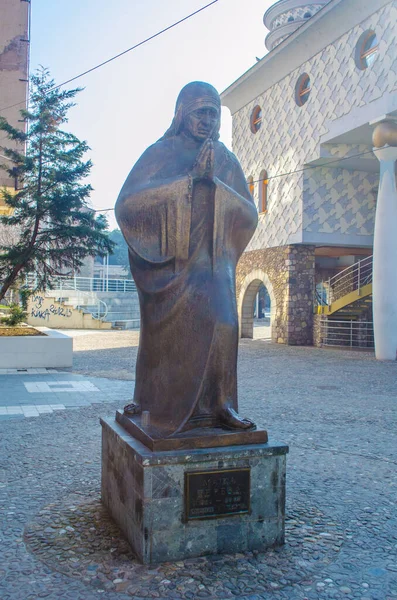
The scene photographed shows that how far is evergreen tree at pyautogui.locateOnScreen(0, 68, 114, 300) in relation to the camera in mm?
13500

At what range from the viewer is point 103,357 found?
14766mm

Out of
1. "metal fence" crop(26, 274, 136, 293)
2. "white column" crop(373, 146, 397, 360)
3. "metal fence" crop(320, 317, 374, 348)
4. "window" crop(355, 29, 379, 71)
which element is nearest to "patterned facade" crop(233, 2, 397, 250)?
"window" crop(355, 29, 379, 71)

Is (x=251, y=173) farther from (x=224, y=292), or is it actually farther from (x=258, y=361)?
(x=224, y=292)

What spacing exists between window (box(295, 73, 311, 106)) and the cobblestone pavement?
13.3 m

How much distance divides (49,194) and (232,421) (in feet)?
38.6

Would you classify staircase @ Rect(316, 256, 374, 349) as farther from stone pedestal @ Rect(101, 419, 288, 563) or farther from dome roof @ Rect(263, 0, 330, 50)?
stone pedestal @ Rect(101, 419, 288, 563)

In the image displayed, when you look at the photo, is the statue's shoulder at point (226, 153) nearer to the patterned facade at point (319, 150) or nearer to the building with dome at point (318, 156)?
the building with dome at point (318, 156)

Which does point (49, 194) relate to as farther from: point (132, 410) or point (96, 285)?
point (96, 285)

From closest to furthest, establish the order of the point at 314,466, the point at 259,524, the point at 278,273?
the point at 259,524, the point at 314,466, the point at 278,273

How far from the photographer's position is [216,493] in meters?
3.13

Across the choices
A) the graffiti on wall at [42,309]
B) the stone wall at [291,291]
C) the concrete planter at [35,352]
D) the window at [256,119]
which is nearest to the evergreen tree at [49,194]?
the concrete planter at [35,352]

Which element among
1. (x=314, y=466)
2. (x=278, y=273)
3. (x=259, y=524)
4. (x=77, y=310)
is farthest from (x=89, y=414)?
(x=77, y=310)

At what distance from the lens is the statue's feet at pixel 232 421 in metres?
3.23

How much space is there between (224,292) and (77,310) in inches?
959
